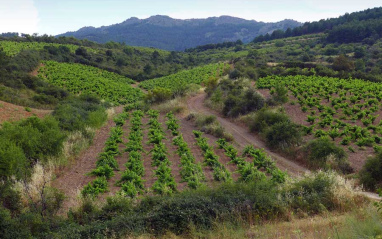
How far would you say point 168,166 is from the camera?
13.5 metres

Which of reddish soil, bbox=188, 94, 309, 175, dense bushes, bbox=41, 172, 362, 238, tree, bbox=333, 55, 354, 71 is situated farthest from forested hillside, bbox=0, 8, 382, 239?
tree, bbox=333, 55, 354, 71

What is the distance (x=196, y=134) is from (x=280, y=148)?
565 centimetres

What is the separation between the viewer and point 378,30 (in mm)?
75062

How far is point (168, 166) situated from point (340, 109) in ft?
53.7

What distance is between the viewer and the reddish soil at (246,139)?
14.4 metres

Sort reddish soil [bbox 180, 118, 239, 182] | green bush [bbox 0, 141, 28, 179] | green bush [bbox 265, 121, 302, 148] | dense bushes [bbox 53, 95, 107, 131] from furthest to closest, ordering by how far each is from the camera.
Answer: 1. dense bushes [bbox 53, 95, 107, 131]
2. green bush [bbox 265, 121, 302, 148]
3. reddish soil [bbox 180, 118, 239, 182]
4. green bush [bbox 0, 141, 28, 179]

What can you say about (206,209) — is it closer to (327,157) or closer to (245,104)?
(327,157)

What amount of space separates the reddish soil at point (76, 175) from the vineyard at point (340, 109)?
13.2 metres

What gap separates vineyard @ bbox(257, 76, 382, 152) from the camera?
656 inches

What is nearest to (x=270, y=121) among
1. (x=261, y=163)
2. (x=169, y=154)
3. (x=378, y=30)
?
(x=261, y=163)

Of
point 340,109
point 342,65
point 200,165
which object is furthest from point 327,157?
point 342,65

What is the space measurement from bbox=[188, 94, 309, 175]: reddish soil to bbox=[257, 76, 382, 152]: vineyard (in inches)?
121

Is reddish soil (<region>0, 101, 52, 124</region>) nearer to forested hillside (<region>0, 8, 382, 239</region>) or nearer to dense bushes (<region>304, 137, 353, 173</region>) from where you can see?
forested hillside (<region>0, 8, 382, 239</region>)

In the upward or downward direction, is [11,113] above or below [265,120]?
above
